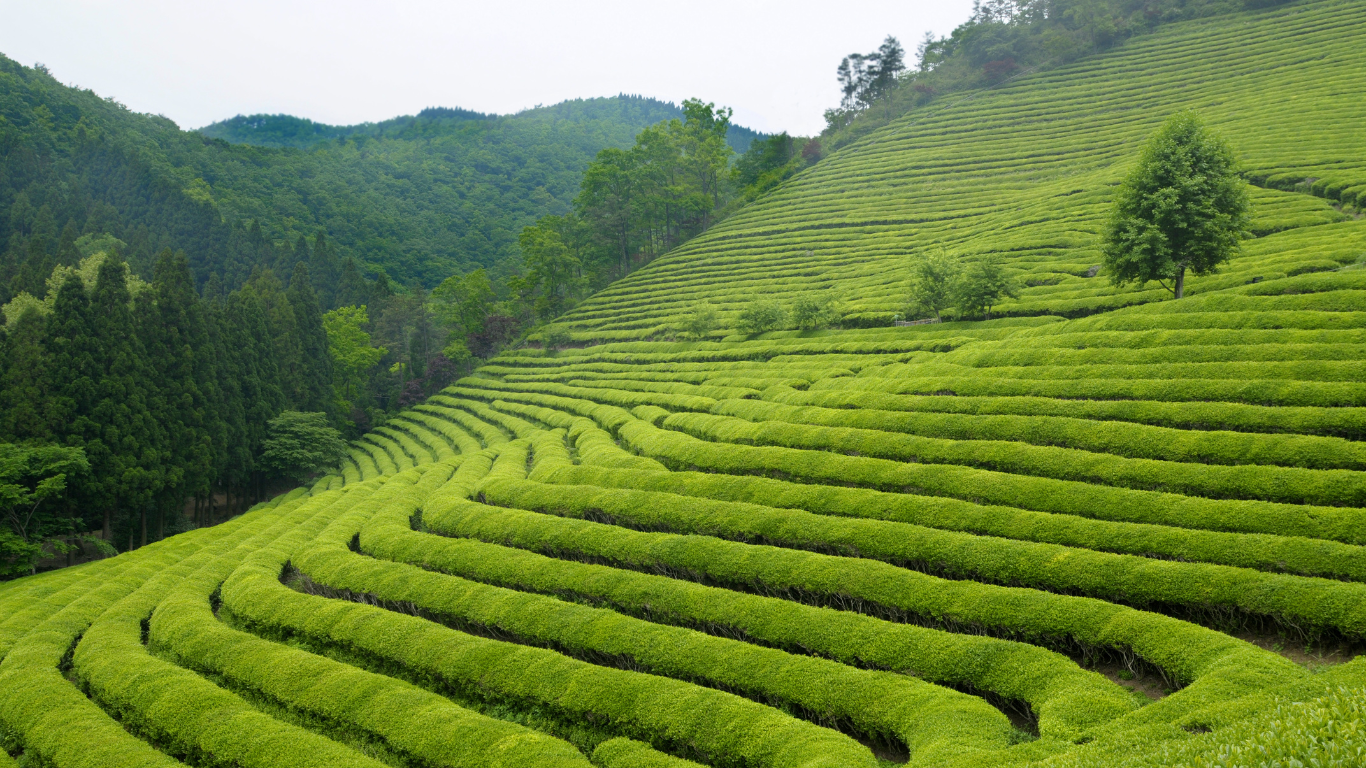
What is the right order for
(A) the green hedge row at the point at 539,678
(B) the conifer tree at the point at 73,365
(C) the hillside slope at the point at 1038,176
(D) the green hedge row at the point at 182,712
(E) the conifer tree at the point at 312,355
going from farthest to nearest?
(E) the conifer tree at the point at 312,355 < (C) the hillside slope at the point at 1038,176 < (B) the conifer tree at the point at 73,365 < (D) the green hedge row at the point at 182,712 < (A) the green hedge row at the point at 539,678

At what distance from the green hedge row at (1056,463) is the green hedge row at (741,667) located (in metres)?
11.2

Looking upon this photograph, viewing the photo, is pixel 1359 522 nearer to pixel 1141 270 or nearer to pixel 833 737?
pixel 833 737

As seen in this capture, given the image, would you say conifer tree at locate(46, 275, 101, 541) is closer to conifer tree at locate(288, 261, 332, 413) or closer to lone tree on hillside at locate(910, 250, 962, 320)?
conifer tree at locate(288, 261, 332, 413)

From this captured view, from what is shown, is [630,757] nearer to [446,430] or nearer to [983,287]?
[983,287]

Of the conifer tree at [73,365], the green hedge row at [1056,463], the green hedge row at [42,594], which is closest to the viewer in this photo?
the green hedge row at [1056,463]

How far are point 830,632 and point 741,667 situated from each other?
7.81 feet

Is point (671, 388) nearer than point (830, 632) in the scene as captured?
No

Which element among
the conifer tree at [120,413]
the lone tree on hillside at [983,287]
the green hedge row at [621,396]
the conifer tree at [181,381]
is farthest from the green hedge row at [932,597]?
the lone tree on hillside at [983,287]

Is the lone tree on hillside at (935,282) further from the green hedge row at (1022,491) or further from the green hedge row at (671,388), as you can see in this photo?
the green hedge row at (1022,491)

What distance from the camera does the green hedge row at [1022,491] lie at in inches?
675

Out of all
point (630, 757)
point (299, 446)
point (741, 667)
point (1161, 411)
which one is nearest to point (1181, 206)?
point (1161, 411)

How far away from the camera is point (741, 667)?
1609cm

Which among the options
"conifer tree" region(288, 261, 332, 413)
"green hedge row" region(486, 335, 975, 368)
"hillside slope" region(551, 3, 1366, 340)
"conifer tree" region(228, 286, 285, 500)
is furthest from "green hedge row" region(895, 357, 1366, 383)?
"conifer tree" region(288, 261, 332, 413)

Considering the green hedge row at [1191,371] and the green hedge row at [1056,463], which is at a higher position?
the green hedge row at [1191,371]
